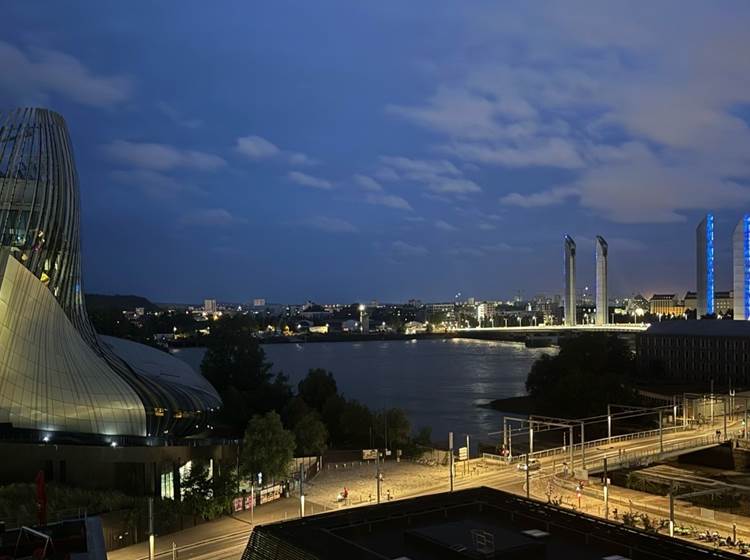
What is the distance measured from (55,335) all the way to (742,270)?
59379 millimetres

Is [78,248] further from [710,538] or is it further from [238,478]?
[710,538]

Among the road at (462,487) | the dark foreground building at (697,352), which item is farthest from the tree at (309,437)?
the dark foreground building at (697,352)

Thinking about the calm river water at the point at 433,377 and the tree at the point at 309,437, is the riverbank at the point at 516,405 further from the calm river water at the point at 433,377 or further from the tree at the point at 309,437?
the tree at the point at 309,437

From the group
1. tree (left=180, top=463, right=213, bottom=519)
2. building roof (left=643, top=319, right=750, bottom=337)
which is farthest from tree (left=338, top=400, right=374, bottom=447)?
building roof (left=643, top=319, right=750, bottom=337)

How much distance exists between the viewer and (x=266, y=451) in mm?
20156

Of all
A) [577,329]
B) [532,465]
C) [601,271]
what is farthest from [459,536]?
[601,271]

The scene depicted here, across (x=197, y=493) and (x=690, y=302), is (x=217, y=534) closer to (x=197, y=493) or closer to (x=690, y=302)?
(x=197, y=493)

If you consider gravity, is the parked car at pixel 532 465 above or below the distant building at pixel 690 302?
below

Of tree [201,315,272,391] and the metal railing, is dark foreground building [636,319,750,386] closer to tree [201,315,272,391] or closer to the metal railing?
the metal railing

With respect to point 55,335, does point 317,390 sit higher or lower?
lower

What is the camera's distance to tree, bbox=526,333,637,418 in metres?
38.6

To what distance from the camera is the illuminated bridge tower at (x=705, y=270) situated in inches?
3022

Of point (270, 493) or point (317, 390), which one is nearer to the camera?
point (270, 493)

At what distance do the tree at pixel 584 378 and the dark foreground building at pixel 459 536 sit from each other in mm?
28179
